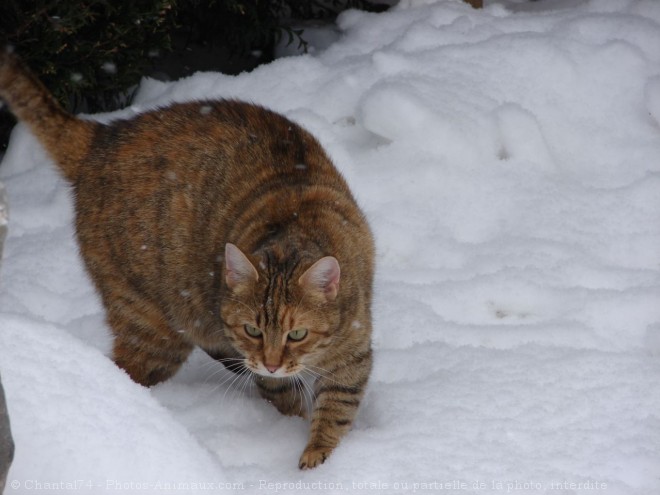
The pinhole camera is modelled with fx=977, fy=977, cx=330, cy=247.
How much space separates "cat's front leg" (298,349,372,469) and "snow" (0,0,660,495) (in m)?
0.10

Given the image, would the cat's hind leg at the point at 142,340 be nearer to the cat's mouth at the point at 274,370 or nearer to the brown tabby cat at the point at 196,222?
the brown tabby cat at the point at 196,222

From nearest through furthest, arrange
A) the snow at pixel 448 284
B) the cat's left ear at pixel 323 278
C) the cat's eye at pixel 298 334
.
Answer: the snow at pixel 448 284
the cat's left ear at pixel 323 278
the cat's eye at pixel 298 334

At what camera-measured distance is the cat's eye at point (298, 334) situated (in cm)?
352

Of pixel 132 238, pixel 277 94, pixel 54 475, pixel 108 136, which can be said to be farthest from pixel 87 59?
pixel 54 475

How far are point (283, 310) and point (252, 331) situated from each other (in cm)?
16

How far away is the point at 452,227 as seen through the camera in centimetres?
498

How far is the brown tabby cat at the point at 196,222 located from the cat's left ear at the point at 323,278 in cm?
9

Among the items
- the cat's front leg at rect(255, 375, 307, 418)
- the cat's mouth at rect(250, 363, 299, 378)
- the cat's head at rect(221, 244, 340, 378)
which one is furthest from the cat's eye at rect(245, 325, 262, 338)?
the cat's front leg at rect(255, 375, 307, 418)

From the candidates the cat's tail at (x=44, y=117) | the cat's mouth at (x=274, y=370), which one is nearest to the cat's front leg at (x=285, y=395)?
the cat's mouth at (x=274, y=370)

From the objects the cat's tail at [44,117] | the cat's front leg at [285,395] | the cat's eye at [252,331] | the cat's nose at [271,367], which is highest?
the cat's tail at [44,117]

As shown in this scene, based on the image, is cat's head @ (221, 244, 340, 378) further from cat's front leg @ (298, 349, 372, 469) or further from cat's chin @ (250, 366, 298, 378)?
cat's front leg @ (298, 349, 372, 469)

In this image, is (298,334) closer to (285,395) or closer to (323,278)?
(323,278)

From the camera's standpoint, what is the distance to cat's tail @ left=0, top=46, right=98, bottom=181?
12.9 ft

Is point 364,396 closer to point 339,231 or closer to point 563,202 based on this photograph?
point 339,231
